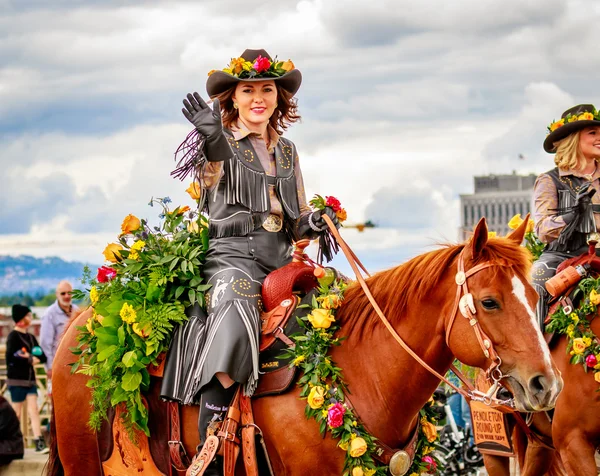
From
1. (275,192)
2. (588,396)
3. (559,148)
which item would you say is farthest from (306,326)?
(559,148)

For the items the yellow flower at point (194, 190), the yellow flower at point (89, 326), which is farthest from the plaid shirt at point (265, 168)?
the yellow flower at point (89, 326)

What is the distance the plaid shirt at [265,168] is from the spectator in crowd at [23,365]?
7.71 metres

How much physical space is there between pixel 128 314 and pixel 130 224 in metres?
0.75

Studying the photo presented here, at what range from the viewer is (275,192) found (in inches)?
261

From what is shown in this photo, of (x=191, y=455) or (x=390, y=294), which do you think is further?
(x=191, y=455)

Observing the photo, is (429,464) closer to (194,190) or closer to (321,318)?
(321,318)

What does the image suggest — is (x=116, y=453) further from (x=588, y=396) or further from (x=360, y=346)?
(x=588, y=396)

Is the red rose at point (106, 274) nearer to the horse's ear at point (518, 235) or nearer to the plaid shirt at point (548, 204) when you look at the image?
the horse's ear at point (518, 235)

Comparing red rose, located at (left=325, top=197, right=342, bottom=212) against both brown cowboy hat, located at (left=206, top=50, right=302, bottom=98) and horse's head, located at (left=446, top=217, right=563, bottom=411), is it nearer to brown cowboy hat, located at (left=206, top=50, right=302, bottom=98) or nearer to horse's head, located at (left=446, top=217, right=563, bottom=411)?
brown cowboy hat, located at (left=206, top=50, right=302, bottom=98)

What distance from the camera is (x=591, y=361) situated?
25.1 ft

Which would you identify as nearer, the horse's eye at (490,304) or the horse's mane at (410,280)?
the horse's eye at (490,304)

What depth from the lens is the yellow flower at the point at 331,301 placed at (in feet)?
19.9

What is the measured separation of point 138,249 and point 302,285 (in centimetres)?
125

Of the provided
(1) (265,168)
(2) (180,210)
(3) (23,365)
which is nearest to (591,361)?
(1) (265,168)
